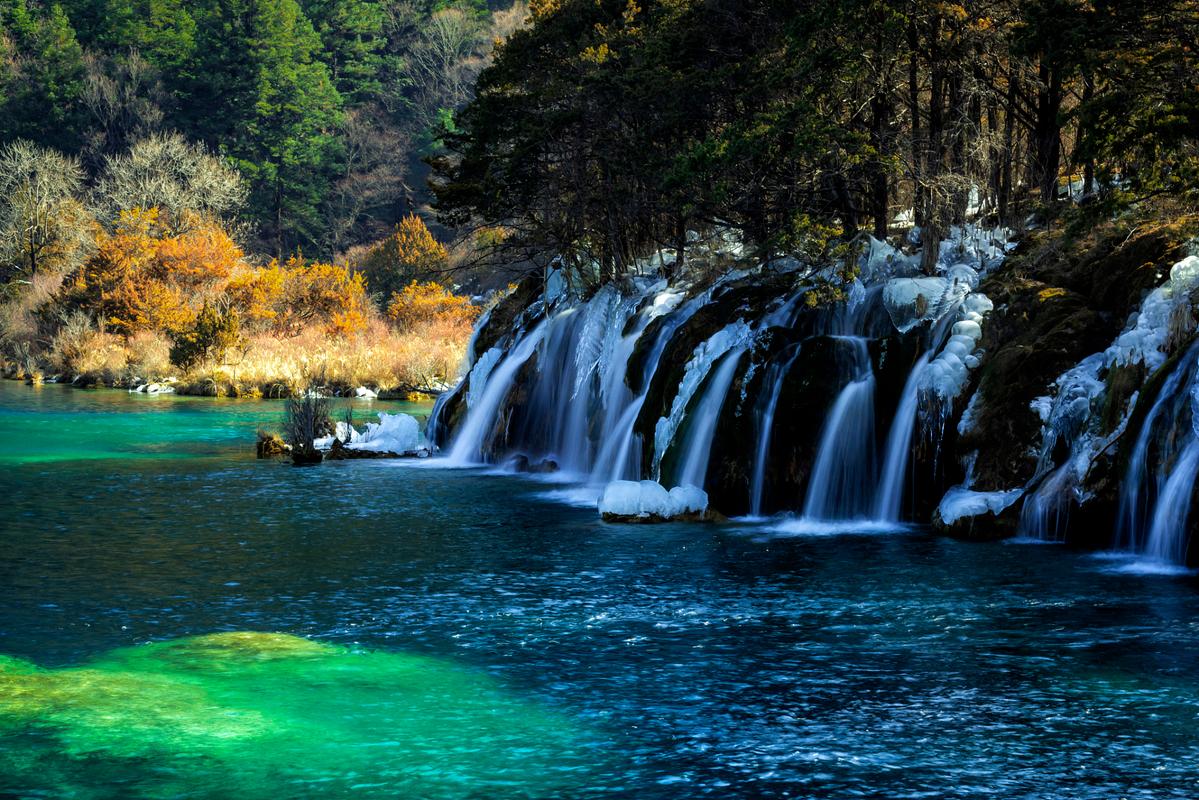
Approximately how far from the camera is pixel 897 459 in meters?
17.4

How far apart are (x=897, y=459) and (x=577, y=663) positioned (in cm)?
767

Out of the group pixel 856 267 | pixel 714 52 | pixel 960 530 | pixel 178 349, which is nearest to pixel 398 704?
pixel 960 530

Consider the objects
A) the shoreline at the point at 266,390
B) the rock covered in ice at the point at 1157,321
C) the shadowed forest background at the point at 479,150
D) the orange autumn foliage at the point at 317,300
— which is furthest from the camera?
the orange autumn foliage at the point at 317,300

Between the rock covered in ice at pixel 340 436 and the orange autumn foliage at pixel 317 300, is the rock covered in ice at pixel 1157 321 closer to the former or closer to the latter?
the rock covered in ice at pixel 340 436

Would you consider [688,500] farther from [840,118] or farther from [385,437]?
[385,437]

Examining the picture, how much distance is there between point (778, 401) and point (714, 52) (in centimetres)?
1026

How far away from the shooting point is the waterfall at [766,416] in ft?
60.2

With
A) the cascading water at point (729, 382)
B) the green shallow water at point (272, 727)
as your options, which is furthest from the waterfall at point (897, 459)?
the green shallow water at point (272, 727)

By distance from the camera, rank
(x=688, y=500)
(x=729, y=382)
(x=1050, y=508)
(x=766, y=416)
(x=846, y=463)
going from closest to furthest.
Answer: (x=1050, y=508) → (x=846, y=463) → (x=688, y=500) → (x=766, y=416) → (x=729, y=382)

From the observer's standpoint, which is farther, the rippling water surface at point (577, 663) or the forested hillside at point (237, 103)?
the forested hillside at point (237, 103)

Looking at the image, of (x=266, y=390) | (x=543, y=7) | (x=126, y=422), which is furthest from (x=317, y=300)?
(x=543, y=7)

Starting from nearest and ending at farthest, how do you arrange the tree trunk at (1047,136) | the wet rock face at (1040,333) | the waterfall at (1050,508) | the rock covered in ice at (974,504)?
the waterfall at (1050,508) → the rock covered in ice at (974,504) → the wet rock face at (1040,333) → the tree trunk at (1047,136)

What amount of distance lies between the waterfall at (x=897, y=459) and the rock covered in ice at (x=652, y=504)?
7.34 ft

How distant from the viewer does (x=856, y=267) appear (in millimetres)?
21000
